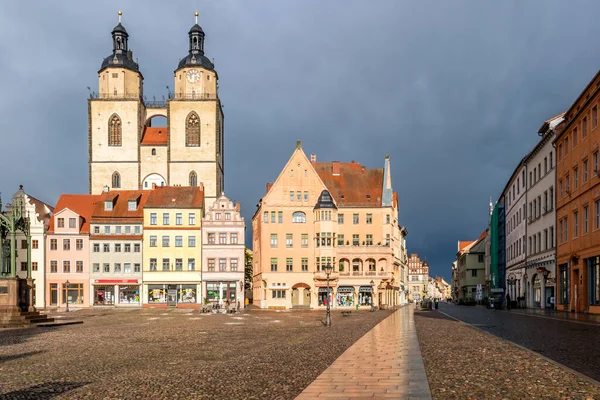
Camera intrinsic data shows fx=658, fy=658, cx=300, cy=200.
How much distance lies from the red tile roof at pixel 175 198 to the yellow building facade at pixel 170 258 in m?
0.53

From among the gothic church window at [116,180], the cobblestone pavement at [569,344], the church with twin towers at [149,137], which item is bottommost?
the cobblestone pavement at [569,344]

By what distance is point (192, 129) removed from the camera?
10994cm

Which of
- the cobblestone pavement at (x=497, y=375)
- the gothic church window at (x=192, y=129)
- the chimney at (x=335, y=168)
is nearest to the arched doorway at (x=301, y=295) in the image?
the chimney at (x=335, y=168)

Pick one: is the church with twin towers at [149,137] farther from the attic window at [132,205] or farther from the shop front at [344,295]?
the shop front at [344,295]

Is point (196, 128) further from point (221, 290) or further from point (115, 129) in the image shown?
point (221, 290)

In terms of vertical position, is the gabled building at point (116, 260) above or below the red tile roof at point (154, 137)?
below

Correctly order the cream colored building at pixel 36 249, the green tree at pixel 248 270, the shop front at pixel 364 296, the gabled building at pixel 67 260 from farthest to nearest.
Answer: the green tree at pixel 248 270 → the gabled building at pixel 67 260 → the shop front at pixel 364 296 → the cream colored building at pixel 36 249

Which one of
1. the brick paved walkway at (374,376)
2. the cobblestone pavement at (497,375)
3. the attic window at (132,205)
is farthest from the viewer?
the attic window at (132,205)

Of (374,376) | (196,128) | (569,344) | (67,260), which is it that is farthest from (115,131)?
(374,376)

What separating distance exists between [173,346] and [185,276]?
200 ft

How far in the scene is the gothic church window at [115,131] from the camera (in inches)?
4269

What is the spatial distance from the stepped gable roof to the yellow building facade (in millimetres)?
2677

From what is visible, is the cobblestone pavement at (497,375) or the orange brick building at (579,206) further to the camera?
the orange brick building at (579,206)

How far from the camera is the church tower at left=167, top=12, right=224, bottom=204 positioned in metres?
107
